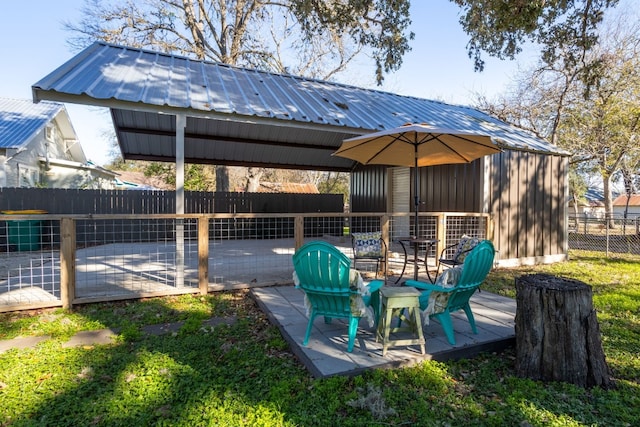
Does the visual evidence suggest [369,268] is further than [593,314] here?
Yes

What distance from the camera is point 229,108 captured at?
5152mm

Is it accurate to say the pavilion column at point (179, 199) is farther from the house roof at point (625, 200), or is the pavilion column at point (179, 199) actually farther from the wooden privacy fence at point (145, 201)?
the house roof at point (625, 200)

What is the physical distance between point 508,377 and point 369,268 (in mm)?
3745

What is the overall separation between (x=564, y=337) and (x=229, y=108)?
4775mm

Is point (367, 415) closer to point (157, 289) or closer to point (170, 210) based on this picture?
point (157, 289)

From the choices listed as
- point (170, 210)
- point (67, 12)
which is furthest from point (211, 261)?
point (67, 12)

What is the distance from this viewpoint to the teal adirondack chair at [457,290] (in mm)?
2848

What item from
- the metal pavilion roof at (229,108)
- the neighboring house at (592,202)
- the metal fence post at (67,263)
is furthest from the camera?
the neighboring house at (592,202)

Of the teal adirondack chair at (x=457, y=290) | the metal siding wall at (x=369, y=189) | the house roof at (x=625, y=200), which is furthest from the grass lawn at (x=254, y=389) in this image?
the house roof at (x=625, y=200)

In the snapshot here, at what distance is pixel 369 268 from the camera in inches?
245

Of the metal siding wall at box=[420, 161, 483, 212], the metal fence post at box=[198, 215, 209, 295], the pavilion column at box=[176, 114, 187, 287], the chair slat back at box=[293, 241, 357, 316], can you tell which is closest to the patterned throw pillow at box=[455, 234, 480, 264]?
the metal siding wall at box=[420, 161, 483, 212]

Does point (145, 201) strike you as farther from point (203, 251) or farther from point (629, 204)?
point (629, 204)

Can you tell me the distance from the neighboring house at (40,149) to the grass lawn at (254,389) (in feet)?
29.3

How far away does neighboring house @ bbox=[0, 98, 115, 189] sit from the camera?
32.5 feet
